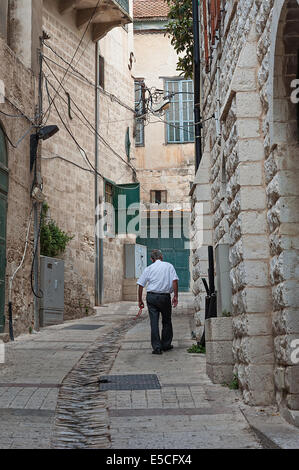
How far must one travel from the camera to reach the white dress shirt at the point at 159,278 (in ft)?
29.7

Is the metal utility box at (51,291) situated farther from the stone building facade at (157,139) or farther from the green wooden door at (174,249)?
the stone building facade at (157,139)

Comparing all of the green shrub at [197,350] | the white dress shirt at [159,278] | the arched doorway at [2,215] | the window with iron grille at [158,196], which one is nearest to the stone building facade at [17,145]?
the arched doorway at [2,215]

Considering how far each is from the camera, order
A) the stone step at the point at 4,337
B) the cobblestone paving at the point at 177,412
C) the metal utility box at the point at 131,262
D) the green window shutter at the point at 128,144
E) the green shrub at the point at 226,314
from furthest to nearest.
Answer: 1. the green window shutter at the point at 128,144
2. the metal utility box at the point at 131,262
3. the stone step at the point at 4,337
4. the green shrub at the point at 226,314
5. the cobblestone paving at the point at 177,412

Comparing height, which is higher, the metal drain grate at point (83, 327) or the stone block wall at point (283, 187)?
the stone block wall at point (283, 187)

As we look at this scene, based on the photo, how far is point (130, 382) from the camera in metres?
6.64

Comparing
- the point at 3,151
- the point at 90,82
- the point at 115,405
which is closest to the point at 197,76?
the point at 3,151

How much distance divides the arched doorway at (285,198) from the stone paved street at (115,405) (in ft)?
1.42

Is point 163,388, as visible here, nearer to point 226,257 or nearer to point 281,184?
point 226,257

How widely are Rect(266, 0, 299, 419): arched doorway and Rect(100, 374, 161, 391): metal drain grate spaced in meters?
1.71

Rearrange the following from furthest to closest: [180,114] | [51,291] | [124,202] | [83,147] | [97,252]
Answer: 1. [180,114]
2. [124,202]
3. [97,252]
4. [83,147]
5. [51,291]

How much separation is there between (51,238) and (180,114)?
12.7m

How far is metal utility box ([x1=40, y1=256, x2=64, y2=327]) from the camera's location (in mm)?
13398

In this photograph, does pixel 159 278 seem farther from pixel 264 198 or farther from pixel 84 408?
pixel 264 198
